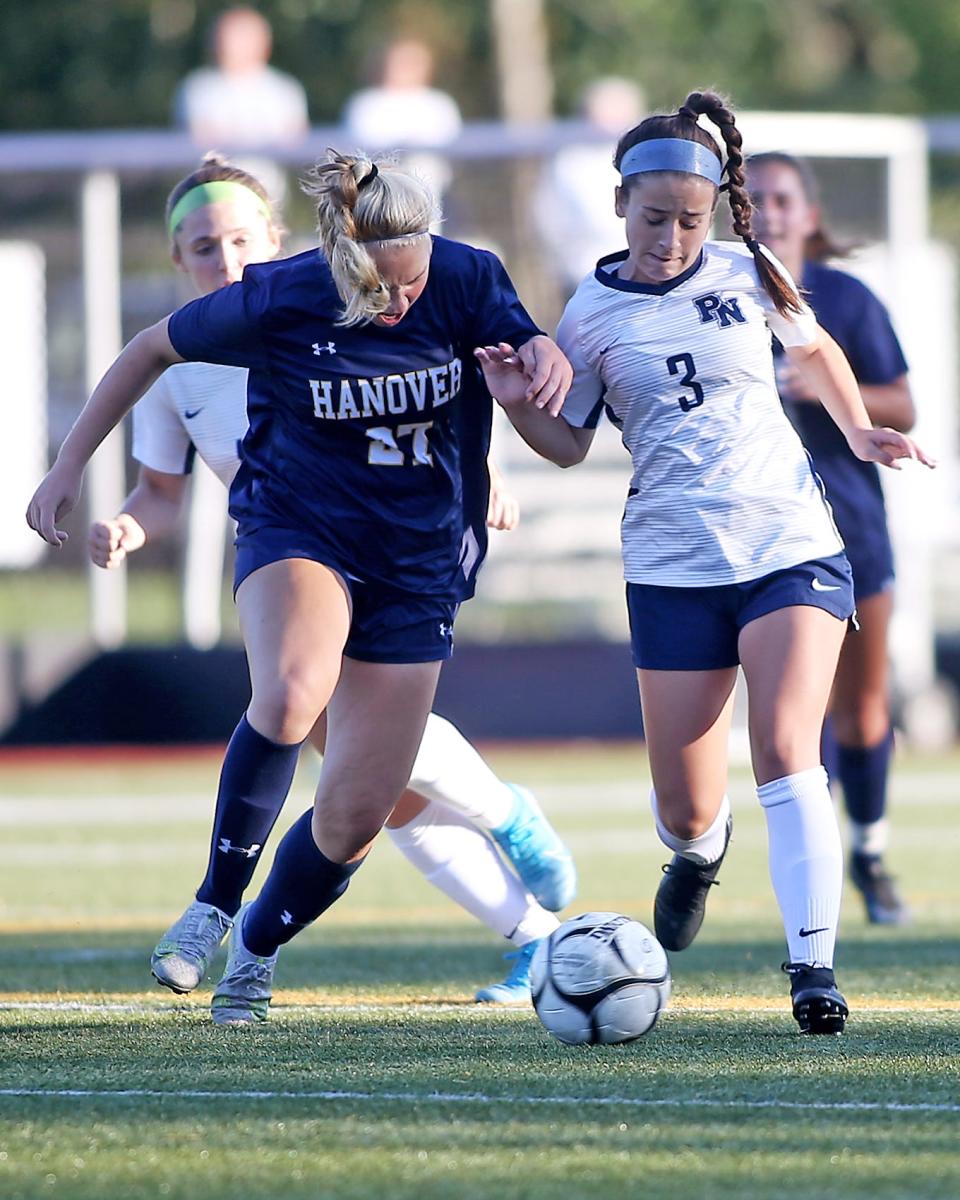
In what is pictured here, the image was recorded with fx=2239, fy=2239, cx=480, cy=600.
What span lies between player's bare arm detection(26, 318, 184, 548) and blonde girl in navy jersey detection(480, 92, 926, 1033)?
0.83m

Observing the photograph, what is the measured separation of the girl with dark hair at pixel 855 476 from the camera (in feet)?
22.7

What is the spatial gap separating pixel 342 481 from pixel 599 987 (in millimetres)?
1228

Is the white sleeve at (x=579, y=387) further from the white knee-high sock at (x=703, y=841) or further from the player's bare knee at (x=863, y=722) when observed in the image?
the player's bare knee at (x=863, y=722)

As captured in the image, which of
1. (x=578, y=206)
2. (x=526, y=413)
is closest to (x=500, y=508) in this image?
(x=526, y=413)

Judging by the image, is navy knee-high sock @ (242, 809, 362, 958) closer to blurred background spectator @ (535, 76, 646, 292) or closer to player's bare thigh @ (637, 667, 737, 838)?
player's bare thigh @ (637, 667, 737, 838)

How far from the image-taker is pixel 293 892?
5.00 m

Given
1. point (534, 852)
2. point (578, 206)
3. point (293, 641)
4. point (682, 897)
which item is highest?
point (578, 206)

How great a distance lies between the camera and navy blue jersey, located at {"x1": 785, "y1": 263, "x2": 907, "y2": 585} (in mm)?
7016

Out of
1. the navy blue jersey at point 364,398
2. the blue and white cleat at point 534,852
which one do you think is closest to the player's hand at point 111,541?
the navy blue jersey at point 364,398

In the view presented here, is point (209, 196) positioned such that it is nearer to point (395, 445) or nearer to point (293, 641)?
point (395, 445)

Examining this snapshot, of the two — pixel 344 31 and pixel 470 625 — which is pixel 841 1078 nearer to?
pixel 470 625

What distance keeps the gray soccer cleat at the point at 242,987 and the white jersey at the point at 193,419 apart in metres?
1.22

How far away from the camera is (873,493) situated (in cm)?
725

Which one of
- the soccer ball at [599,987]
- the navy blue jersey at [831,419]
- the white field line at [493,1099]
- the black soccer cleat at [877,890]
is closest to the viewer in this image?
the white field line at [493,1099]
